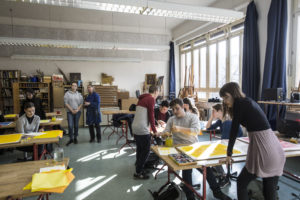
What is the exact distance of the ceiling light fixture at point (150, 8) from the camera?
3.43 metres

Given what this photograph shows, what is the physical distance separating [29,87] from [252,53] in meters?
7.21

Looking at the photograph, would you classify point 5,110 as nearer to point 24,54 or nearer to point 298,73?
point 24,54

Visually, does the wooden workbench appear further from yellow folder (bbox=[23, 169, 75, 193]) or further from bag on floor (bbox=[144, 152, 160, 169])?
bag on floor (bbox=[144, 152, 160, 169])

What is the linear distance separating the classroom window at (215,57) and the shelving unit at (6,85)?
6.58 m

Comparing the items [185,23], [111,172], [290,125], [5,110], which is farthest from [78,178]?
[185,23]

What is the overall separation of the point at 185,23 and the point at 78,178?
6.87 m

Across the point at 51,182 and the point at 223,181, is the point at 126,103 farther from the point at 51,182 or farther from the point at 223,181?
the point at 51,182

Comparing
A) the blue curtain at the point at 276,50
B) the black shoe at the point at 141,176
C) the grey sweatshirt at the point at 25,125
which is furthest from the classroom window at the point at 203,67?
the grey sweatshirt at the point at 25,125

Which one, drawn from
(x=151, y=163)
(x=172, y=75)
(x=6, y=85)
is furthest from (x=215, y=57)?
(x=6, y=85)

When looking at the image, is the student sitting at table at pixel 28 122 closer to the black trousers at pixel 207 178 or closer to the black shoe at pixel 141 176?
the black shoe at pixel 141 176

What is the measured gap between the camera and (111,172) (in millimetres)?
3490

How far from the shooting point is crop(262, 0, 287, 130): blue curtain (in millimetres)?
4188

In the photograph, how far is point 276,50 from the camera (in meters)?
4.34

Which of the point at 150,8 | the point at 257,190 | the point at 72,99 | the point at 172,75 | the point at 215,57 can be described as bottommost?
the point at 257,190
